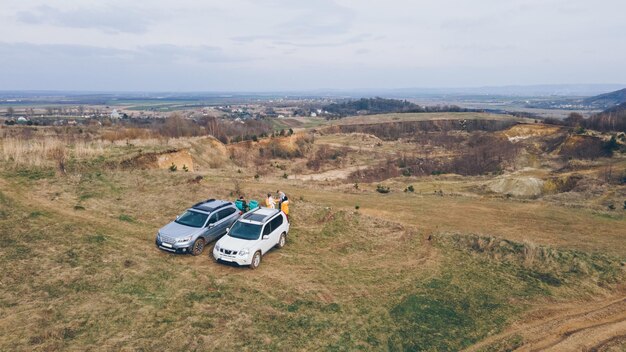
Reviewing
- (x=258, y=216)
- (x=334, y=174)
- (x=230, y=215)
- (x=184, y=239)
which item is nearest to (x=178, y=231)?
(x=184, y=239)

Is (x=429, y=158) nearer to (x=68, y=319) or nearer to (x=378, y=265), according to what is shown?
(x=378, y=265)

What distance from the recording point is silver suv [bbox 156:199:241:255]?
1562 centimetres

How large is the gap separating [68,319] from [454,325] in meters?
Result: 11.6

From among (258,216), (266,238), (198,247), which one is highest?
(258,216)

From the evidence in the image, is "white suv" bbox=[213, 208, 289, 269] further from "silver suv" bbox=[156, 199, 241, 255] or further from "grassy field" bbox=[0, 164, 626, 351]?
"silver suv" bbox=[156, 199, 241, 255]

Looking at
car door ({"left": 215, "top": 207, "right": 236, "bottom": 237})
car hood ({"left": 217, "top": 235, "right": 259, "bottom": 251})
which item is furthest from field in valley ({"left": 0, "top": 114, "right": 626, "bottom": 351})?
car door ({"left": 215, "top": 207, "right": 236, "bottom": 237})

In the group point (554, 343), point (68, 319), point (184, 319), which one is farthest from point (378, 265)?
point (68, 319)

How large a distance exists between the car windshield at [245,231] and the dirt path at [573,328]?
8.72 m

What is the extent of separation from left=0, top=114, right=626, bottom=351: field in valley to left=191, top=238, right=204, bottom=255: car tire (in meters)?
0.34

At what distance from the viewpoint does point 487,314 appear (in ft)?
43.0

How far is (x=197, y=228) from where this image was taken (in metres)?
16.3

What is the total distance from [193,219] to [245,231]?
2.62m

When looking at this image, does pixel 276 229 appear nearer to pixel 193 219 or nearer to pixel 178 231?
pixel 193 219

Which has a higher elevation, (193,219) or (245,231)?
(193,219)
